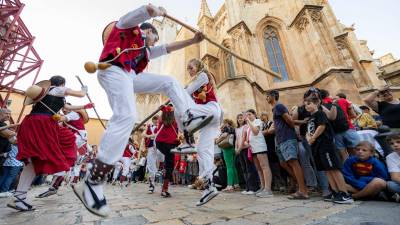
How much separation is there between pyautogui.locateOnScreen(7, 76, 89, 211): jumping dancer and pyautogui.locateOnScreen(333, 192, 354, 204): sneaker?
4099 millimetres

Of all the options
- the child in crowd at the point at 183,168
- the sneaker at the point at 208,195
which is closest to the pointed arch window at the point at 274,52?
the child in crowd at the point at 183,168

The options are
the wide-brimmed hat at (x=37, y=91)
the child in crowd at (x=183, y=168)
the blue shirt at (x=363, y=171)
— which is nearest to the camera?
the wide-brimmed hat at (x=37, y=91)

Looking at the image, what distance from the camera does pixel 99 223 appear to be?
2078 mm

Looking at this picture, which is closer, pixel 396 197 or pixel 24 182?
pixel 396 197

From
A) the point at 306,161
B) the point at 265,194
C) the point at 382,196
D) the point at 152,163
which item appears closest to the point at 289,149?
the point at 306,161

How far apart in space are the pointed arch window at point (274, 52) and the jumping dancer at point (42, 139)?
14.1 m

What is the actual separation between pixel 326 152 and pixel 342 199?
0.70 meters

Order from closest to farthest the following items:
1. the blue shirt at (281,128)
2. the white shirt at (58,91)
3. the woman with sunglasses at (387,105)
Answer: the white shirt at (58,91) < the woman with sunglasses at (387,105) < the blue shirt at (281,128)

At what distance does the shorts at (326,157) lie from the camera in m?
3.27

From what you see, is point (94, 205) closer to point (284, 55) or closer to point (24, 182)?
point (24, 182)

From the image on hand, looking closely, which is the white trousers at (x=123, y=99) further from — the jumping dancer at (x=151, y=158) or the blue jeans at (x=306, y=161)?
the jumping dancer at (x=151, y=158)

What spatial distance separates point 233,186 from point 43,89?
15.9 ft

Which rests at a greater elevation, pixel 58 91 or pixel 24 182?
pixel 58 91

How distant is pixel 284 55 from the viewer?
15.8 meters
